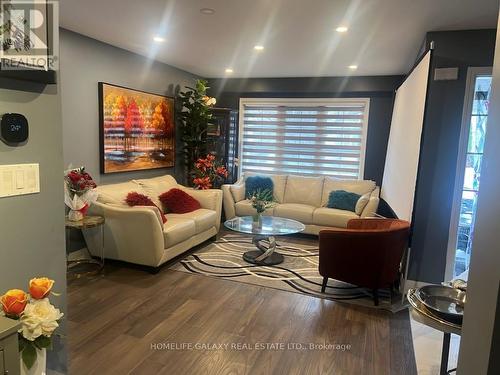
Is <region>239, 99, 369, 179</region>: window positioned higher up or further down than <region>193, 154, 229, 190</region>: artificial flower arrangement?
higher up

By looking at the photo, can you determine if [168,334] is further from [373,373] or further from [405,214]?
[405,214]

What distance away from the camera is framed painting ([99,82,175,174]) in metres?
4.12

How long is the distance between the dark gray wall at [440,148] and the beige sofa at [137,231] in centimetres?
241

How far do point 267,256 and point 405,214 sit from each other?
5.18ft

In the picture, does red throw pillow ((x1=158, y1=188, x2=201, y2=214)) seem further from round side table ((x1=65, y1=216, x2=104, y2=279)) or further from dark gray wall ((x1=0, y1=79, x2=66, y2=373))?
dark gray wall ((x1=0, y1=79, x2=66, y2=373))

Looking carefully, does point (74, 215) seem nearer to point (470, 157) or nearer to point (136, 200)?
point (136, 200)

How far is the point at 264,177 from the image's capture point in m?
5.73

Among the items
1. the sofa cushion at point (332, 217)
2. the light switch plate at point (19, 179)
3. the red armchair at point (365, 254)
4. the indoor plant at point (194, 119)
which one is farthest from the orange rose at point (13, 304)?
the indoor plant at point (194, 119)

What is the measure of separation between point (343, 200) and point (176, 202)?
7.91 feet

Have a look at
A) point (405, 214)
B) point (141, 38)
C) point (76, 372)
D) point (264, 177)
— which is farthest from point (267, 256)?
point (141, 38)

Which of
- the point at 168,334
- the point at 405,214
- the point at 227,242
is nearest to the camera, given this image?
the point at 168,334

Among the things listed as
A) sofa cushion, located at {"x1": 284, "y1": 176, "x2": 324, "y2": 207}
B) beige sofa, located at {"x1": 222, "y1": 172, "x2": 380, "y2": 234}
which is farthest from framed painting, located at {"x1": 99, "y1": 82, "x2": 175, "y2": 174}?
sofa cushion, located at {"x1": 284, "y1": 176, "x2": 324, "y2": 207}

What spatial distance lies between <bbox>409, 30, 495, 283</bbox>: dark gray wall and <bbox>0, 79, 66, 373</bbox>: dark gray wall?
2967 mm

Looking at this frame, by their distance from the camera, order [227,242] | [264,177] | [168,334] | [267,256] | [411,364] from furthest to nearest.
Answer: [264,177] → [227,242] → [267,256] → [168,334] → [411,364]
